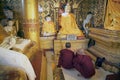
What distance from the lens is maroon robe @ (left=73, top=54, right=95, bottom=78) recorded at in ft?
10.9

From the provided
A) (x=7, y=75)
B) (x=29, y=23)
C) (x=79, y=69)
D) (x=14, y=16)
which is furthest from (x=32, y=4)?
(x=7, y=75)

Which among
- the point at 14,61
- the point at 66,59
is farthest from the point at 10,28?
the point at 14,61

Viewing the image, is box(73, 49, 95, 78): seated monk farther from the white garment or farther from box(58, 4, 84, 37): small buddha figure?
box(58, 4, 84, 37): small buddha figure

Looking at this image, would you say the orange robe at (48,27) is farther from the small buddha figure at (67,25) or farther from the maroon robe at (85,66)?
the maroon robe at (85,66)

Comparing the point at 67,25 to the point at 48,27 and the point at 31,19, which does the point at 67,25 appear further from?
the point at 31,19

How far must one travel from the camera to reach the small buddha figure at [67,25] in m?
5.22

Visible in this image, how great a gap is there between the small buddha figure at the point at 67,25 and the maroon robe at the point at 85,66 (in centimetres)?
171

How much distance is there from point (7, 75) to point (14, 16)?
3.80m

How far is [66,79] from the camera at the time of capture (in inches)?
134

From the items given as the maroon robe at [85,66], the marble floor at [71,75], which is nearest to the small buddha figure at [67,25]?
the marble floor at [71,75]

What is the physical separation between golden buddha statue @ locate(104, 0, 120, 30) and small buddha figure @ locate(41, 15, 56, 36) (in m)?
1.62

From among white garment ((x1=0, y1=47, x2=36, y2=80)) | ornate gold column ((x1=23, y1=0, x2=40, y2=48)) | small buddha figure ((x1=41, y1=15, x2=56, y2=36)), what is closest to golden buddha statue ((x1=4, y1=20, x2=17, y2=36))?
ornate gold column ((x1=23, y1=0, x2=40, y2=48))

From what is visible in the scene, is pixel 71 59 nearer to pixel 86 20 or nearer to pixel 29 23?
pixel 29 23

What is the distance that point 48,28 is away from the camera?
5262mm
